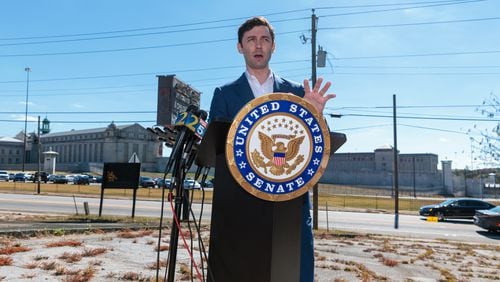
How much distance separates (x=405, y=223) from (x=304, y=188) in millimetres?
24665

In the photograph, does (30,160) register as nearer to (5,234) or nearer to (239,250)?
(5,234)

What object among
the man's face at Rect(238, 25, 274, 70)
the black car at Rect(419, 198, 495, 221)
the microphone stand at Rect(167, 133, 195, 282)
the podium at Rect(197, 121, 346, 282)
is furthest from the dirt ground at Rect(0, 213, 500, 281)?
the black car at Rect(419, 198, 495, 221)

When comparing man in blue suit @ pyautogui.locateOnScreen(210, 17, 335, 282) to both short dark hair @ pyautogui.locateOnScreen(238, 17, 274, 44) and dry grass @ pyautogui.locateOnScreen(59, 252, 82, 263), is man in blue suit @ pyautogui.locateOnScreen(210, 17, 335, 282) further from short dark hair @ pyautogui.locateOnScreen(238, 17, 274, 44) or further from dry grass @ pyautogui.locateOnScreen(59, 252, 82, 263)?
dry grass @ pyautogui.locateOnScreen(59, 252, 82, 263)

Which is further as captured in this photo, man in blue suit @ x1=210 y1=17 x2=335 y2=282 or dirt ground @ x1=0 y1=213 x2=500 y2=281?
dirt ground @ x1=0 y1=213 x2=500 y2=281

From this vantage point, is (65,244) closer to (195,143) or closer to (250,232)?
(195,143)

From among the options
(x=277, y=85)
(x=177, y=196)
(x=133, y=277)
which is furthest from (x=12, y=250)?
(x=277, y=85)

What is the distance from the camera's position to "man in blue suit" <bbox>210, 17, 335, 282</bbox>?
7.59 feet

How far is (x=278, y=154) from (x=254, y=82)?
2.40 ft

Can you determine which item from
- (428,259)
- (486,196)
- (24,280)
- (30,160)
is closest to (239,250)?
(24,280)

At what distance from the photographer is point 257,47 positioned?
7.73ft

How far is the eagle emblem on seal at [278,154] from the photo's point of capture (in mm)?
1832

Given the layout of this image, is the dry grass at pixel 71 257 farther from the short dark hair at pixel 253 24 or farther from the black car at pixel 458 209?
the black car at pixel 458 209

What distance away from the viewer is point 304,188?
1.85 m

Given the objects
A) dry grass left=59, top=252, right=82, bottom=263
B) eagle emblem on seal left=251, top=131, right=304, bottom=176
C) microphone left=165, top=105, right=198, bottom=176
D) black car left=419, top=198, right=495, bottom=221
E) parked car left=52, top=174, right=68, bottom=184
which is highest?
microphone left=165, top=105, right=198, bottom=176
